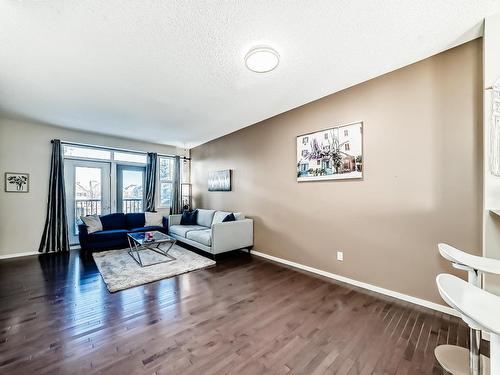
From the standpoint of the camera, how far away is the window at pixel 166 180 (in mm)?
6027

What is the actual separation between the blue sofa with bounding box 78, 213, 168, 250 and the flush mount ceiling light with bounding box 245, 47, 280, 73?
13.7 ft

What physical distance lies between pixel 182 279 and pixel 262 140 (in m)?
2.75

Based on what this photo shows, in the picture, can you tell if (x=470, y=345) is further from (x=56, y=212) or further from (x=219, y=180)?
(x=56, y=212)

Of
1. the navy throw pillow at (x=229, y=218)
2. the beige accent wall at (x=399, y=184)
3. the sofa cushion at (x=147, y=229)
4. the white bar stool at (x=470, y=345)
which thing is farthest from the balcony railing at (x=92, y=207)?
the white bar stool at (x=470, y=345)

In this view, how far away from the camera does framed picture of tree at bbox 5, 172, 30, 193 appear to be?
4.01 m

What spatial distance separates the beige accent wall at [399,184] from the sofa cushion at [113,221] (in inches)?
143

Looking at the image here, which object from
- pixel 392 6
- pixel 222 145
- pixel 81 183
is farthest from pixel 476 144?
pixel 81 183

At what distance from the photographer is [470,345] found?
123cm

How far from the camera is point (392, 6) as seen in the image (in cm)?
161

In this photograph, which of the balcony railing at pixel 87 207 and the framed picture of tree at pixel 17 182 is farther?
the balcony railing at pixel 87 207

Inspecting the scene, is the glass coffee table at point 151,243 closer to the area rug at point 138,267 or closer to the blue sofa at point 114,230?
the area rug at point 138,267

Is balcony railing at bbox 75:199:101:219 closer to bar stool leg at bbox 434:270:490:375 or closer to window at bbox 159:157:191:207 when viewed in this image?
window at bbox 159:157:191:207

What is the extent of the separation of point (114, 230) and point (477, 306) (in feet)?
17.7

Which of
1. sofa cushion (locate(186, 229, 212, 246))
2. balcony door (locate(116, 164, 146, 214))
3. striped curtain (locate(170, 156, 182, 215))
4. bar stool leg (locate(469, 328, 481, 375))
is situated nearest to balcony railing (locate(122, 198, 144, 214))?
balcony door (locate(116, 164, 146, 214))
